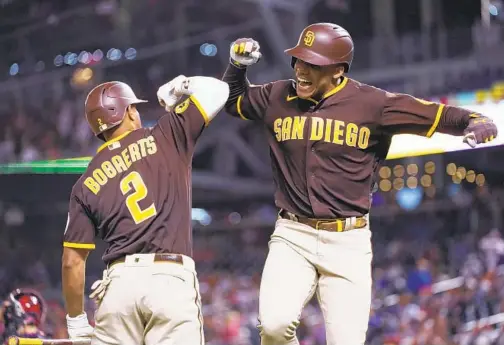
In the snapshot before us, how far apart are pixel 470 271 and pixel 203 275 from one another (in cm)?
516

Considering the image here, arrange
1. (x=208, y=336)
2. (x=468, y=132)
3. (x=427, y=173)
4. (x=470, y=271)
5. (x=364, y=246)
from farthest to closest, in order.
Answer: (x=427, y=173), (x=470, y=271), (x=208, y=336), (x=364, y=246), (x=468, y=132)

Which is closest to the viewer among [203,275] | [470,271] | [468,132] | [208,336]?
[468,132]

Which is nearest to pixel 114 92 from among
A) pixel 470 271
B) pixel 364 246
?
pixel 364 246

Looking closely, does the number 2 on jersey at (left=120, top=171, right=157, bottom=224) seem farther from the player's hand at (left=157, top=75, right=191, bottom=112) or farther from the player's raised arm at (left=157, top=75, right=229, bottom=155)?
the player's hand at (left=157, top=75, right=191, bottom=112)

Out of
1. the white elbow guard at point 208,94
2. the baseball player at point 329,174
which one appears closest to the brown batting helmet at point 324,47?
the baseball player at point 329,174

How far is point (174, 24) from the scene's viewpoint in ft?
73.8

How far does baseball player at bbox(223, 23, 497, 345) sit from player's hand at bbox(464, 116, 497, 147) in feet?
0.29

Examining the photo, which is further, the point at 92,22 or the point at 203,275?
the point at 92,22

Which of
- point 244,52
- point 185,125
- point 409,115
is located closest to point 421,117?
point 409,115

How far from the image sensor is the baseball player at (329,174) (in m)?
5.02

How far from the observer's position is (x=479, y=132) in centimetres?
480

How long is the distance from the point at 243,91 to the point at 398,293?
869cm

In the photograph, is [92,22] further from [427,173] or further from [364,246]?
[364,246]

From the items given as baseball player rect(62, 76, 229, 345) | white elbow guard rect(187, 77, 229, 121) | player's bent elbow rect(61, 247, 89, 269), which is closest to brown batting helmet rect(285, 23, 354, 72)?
white elbow guard rect(187, 77, 229, 121)
